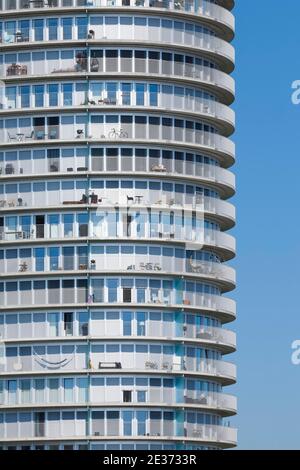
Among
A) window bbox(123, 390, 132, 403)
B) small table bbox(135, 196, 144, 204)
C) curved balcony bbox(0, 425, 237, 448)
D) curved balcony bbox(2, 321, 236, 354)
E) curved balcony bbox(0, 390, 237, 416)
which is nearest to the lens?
curved balcony bbox(0, 425, 237, 448)

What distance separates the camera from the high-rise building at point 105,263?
192 metres

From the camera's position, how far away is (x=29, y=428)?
191625 millimetres

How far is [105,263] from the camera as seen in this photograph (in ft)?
640

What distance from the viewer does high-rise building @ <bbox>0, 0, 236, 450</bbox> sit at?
192 meters

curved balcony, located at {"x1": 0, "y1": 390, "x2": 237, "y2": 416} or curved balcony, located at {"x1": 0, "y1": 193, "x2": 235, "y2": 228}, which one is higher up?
curved balcony, located at {"x1": 0, "y1": 193, "x2": 235, "y2": 228}

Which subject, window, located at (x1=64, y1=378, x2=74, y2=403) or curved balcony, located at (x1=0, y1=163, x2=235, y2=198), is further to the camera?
curved balcony, located at (x1=0, y1=163, x2=235, y2=198)

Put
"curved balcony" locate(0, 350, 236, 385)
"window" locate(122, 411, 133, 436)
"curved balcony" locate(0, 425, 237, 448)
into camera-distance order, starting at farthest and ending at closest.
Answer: "curved balcony" locate(0, 350, 236, 385) → "window" locate(122, 411, 133, 436) → "curved balcony" locate(0, 425, 237, 448)

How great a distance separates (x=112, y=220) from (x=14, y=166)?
12.9 meters

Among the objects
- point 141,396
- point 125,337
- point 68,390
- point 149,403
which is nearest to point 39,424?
point 68,390

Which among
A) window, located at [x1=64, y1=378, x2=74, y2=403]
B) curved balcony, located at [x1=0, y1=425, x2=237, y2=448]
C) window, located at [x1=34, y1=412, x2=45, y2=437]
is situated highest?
window, located at [x1=64, y1=378, x2=74, y2=403]

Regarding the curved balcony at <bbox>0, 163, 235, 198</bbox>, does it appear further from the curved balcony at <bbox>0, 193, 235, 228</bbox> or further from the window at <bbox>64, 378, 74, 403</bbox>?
the window at <bbox>64, 378, 74, 403</bbox>

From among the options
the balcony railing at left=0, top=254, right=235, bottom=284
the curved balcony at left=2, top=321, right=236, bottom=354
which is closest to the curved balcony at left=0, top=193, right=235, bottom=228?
the balcony railing at left=0, top=254, right=235, bottom=284
